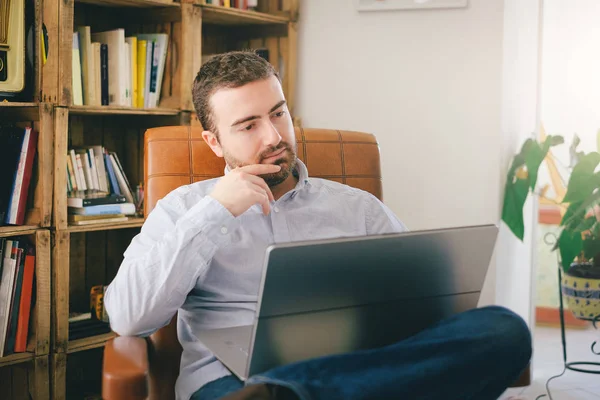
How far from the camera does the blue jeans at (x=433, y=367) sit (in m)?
0.94

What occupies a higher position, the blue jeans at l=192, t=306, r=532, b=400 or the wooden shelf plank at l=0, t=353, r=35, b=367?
the blue jeans at l=192, t=306, r=532, b=400

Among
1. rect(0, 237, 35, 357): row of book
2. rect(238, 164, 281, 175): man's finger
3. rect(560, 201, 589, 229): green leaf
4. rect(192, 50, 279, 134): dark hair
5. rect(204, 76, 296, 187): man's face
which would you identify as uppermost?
rect(192, 50, 279, 134): dark hair

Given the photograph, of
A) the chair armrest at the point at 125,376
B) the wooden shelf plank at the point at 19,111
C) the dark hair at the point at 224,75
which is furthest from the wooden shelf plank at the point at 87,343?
the chair armrest at the point at 125,376

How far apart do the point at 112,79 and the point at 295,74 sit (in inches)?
32.3

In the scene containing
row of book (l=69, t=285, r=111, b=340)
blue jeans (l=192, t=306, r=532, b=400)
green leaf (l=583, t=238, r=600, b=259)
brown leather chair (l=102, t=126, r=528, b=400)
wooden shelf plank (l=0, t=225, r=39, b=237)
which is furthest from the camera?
green leaf (l=583, t=238, r=600, b=259)

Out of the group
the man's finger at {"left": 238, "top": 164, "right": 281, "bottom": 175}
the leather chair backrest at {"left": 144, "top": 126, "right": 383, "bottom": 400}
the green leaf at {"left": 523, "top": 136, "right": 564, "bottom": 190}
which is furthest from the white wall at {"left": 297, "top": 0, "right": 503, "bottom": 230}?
the man's finger at {"left": 238, "top": 164, "right": 281, "bottom": 175}

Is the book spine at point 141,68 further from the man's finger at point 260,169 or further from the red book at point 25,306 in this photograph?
the man's finger at point 260,169

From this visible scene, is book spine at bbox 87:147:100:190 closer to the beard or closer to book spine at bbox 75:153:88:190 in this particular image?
book spine at bbox 75:153:88:190

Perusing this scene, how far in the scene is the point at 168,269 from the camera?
1.27 metres

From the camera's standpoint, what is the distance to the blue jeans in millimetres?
936

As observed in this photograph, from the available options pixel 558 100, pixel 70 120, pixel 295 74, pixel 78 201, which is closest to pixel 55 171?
pixel 78 201

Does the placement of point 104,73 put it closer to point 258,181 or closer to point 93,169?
point 93,169

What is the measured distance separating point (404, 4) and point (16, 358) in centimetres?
190

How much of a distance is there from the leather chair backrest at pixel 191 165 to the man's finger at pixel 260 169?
0.98ft
